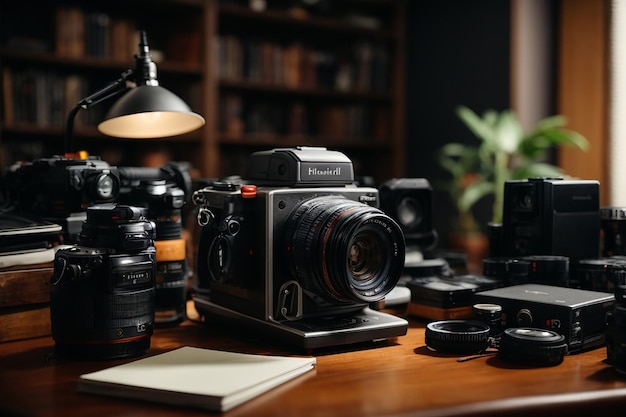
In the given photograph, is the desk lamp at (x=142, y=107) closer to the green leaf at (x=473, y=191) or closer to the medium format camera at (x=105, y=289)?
the medium format camera at (x=105, y=289)

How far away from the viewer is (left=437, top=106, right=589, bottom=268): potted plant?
340 centimetres

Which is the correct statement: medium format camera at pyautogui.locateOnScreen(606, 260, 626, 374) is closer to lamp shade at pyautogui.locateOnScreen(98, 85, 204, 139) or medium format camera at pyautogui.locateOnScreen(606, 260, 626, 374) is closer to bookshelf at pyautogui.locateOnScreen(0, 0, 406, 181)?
lamp shade at pyautogui.locateOnScreen(98, 85, 204, 139)

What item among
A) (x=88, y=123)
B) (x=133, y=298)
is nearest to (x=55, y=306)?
(x=133, y=298)

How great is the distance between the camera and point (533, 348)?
1.12 meters

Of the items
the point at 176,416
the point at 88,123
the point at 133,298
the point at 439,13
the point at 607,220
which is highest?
the point at 439,13

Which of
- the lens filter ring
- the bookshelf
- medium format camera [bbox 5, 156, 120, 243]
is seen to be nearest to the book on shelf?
the lens filter ring

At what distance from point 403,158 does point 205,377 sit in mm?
3691

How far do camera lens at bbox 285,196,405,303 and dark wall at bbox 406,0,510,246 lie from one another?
2.86m

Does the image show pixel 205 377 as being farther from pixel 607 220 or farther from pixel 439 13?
pixel 439 13

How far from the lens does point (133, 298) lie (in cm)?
115

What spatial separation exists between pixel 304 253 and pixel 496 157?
8.60ft

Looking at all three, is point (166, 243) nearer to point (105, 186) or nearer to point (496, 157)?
point (105, 186)

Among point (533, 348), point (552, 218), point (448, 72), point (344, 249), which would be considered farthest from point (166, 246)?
point (448, 72)

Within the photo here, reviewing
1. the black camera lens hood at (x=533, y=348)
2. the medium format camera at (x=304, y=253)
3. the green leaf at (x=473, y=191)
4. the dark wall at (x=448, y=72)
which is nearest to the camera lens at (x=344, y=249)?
the medium format camera at (x=304, y=253)
